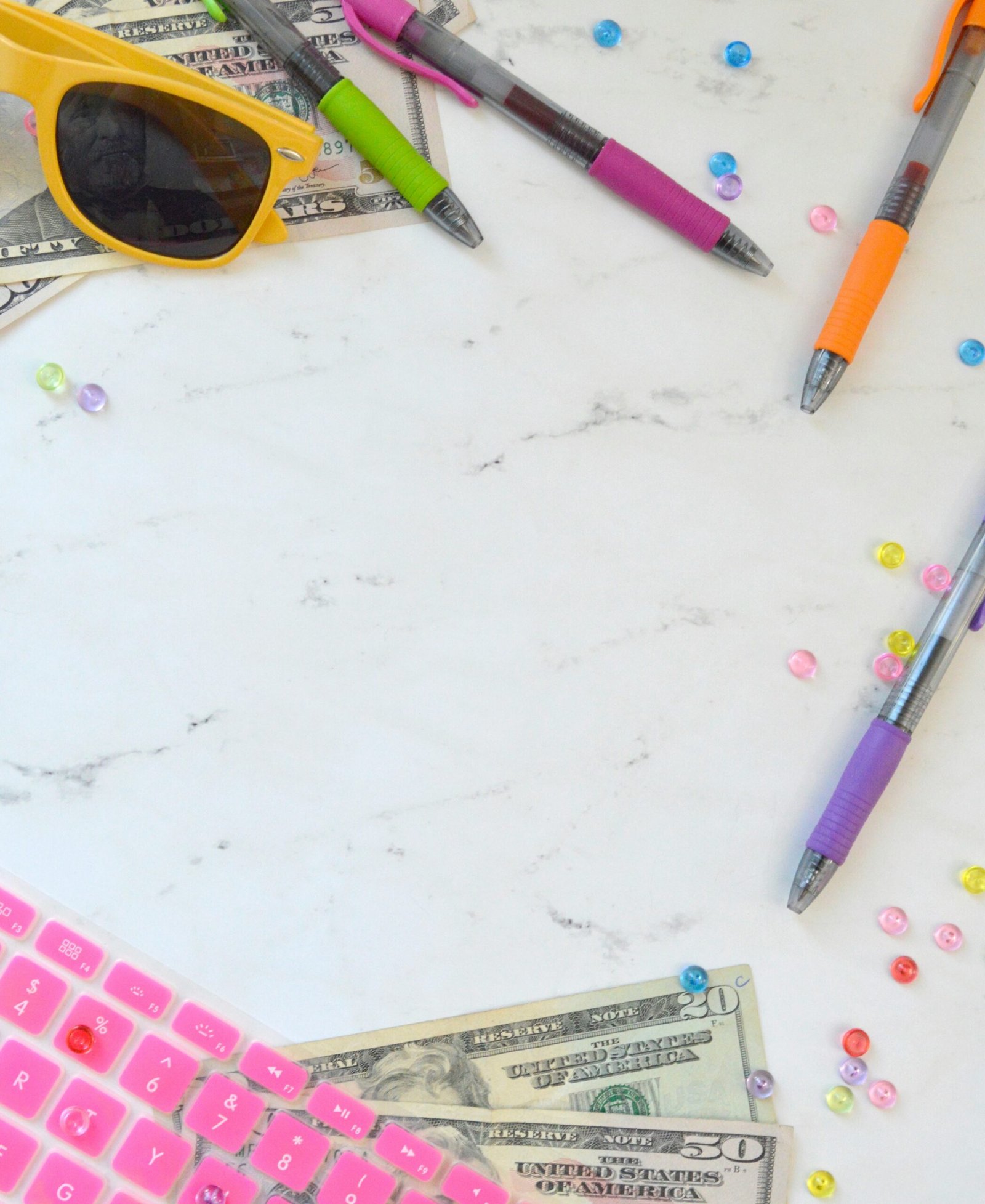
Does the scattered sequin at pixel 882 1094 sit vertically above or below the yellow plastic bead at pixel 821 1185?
Answer: above

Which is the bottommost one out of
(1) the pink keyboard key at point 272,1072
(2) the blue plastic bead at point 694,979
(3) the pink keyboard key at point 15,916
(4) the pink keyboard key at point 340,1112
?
(4) the pink keyboard key at point 340,1112

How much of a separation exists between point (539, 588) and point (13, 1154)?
1.54 ft

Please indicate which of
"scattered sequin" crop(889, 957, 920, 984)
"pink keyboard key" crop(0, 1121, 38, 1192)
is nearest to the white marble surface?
"scattered sequin" crop(889, 957, 920, 984)

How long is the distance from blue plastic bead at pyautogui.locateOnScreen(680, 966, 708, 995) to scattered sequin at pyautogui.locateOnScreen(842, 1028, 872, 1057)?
0.34 ft

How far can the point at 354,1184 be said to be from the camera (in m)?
0.65

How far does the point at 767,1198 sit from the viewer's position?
2.30 feet

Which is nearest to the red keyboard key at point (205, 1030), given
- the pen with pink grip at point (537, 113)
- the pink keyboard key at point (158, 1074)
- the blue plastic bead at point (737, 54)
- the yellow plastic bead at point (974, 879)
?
the pink keyboard key at point (158, 1074)

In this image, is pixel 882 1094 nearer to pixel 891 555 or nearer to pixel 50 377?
pixel 891 555

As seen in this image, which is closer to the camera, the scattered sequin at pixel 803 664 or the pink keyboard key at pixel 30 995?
the pink keyboard key at pixel 30 995

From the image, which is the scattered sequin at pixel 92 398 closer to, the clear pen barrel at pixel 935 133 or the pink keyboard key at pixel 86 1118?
the pink keyboard key at pixel 86 1118

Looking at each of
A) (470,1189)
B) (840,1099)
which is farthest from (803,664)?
(470,1189)

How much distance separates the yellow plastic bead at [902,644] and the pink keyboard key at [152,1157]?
0.56m

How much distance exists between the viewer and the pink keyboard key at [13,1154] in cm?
61

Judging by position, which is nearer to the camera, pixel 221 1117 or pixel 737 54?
pixel 221 1117
